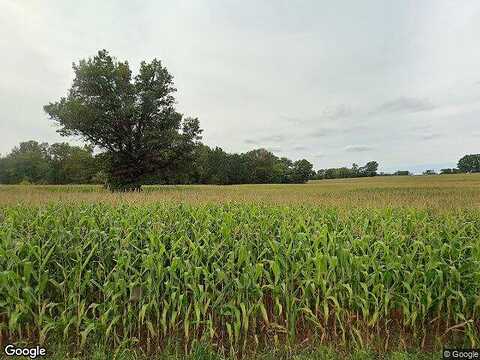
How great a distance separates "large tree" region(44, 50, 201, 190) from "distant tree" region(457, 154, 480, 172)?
7298cm

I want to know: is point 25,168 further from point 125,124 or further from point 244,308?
point 244,308

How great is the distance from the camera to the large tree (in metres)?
24.2

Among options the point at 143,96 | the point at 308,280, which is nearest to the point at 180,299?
the point at 308,280

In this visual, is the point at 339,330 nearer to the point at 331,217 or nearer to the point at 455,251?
the point at 455,251

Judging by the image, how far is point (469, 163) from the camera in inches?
2815

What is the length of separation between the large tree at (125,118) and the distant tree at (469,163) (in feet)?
239

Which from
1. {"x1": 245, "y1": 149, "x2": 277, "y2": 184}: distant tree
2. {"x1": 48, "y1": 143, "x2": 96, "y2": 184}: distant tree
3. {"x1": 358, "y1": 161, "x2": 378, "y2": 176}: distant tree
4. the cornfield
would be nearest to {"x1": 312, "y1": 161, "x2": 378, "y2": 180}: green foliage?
{"x1": 358, "y1": 161, "x2": 378, "y2": 176}: distant tree

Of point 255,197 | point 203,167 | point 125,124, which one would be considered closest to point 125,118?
point 125,124

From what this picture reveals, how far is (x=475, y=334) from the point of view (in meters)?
3.80

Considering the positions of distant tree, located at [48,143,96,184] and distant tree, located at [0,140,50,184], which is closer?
distant tree, located at [48,143,96,184]

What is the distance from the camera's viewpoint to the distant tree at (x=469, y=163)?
6962cm

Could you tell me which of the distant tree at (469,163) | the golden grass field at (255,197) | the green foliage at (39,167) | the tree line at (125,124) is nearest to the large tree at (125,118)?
the tree line at (125,124)

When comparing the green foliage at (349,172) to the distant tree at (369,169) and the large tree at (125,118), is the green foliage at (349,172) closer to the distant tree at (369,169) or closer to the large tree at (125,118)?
the distant tree at (369,169)

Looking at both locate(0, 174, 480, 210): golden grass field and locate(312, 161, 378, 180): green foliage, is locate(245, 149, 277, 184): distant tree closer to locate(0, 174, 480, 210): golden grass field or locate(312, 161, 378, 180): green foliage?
locate(312, 161, 378, 180): green foliage
